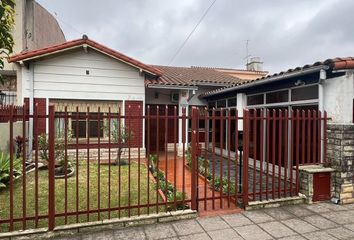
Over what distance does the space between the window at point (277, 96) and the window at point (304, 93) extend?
0.85 feet

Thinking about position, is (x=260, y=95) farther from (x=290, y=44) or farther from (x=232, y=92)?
(x=290, y=44)

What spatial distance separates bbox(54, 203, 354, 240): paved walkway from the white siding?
23.7 feet

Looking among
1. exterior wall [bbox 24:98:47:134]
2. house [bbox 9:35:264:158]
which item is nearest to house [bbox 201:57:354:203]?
house [bbox 9:35:264:158]

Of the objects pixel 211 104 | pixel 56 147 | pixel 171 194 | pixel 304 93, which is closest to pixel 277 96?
pixel 304 93

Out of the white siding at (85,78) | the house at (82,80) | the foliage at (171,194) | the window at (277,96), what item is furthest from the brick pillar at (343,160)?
the white siding at (85,78)

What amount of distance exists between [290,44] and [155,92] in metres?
10.9

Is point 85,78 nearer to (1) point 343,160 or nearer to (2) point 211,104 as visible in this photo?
(2) point 211,104

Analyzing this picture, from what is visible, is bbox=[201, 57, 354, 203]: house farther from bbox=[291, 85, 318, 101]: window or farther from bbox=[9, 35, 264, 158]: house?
bbox=[9, 35, 264, 158]: house

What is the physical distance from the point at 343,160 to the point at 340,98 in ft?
4.59

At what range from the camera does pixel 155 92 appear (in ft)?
42.4

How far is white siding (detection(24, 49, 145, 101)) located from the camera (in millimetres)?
10000

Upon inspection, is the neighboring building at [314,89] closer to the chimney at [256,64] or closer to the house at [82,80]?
the house at [82,80]

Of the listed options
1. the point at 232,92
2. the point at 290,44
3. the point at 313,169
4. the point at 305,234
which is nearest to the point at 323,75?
the point at 313,169

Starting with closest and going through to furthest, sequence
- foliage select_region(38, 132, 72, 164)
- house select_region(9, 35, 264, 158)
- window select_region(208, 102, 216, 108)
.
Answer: foliage select_region(38, 132, 72, 164)
house select_region(9, 35, 264, 158)
window select_region(208, 102, 216, 108)
